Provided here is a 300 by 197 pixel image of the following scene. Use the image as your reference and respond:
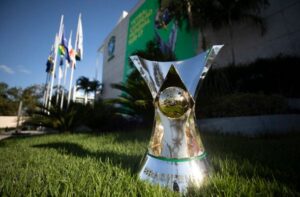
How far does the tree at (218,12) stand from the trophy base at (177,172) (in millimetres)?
9797

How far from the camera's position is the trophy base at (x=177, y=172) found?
40.0 inches

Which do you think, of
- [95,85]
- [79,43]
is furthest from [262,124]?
[95,85]

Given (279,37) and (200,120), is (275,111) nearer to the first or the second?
(200,120)

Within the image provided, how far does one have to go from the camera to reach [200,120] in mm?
5391

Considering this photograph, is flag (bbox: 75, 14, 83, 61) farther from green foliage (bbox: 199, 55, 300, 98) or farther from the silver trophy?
the silver trophy

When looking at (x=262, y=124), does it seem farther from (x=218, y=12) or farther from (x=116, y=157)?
(x=218, y=12)

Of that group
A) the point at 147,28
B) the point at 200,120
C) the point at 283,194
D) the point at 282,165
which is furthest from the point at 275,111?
the point at 147,28

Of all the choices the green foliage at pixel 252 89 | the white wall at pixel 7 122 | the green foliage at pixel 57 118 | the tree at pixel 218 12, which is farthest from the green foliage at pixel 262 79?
the white wall at pixel 7 122

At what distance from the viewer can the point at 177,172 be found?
40.8 inches

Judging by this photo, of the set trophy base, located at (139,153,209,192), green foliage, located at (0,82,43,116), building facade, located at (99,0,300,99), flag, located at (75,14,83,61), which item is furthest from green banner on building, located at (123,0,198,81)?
green foliage, located at (0,82,43,116)

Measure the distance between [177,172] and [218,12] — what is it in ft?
36.5

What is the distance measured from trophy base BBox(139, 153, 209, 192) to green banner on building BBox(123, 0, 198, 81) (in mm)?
9143

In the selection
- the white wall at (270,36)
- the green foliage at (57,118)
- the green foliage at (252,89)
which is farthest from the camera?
the white wall at (270,36)

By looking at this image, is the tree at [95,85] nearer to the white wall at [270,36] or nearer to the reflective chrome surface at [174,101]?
the white wall at [270,36]
